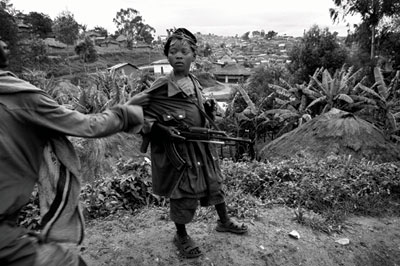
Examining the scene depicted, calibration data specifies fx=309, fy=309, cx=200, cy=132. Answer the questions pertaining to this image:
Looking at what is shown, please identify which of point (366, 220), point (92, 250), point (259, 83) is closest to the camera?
point (92, 250)

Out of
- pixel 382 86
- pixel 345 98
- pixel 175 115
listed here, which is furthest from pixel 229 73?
pixel 175 115

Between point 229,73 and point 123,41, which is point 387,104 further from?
point 123,41

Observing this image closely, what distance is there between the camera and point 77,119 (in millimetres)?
1495

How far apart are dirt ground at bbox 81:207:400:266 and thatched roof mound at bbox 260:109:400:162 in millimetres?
4731

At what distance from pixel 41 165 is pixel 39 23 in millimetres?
54953

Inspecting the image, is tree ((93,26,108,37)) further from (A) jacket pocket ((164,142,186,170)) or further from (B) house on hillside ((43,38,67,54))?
(A) jacket pocket ((164,142,186,170))

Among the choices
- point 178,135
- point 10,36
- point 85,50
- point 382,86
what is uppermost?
point 10,36

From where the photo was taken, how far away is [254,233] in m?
3.21

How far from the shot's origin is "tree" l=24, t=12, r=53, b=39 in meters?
47.0

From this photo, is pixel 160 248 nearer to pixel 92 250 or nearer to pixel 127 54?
pixel 92 250

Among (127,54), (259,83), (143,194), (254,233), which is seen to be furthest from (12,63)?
(127,54)

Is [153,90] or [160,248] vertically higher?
[153,90]

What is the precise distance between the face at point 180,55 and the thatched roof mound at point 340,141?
6103mm

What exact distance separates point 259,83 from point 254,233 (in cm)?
1824
